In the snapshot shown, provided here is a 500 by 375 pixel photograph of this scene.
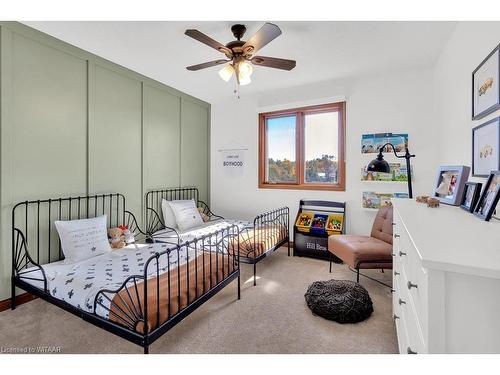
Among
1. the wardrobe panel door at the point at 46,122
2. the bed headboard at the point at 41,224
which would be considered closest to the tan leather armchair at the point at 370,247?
the bed headboard at the point at 41,224

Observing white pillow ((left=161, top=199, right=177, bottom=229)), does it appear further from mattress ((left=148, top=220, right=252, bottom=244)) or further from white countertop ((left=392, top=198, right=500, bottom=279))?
white countertop ((left=392, top=198, right=500, bottom=279))

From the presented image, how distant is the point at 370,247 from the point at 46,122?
11.7 feet

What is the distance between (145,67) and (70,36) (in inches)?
33.6

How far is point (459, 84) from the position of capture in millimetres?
2240

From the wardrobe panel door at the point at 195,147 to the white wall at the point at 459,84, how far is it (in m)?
3.55

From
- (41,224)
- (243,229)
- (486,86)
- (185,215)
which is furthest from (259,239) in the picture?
(486,86)

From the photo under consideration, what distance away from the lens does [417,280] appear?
1.02 meters

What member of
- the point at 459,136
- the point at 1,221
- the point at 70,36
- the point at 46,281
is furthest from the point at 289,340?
the point at 70,36

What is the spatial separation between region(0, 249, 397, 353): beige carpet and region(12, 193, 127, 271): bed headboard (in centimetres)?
45

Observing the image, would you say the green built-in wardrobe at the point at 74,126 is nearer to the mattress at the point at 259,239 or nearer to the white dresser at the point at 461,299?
the mattress at the point at 259,239

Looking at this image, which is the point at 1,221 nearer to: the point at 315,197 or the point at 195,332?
the point at 195,332

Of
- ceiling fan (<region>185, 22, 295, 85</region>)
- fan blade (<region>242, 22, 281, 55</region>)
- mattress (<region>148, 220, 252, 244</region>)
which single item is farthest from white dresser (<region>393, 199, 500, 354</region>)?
mattress (<region>148, 220, 252, 244</region>)

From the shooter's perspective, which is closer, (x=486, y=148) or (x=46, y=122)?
(x=486, y=148)

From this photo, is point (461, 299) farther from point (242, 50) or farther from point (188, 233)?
point (188, 233)
